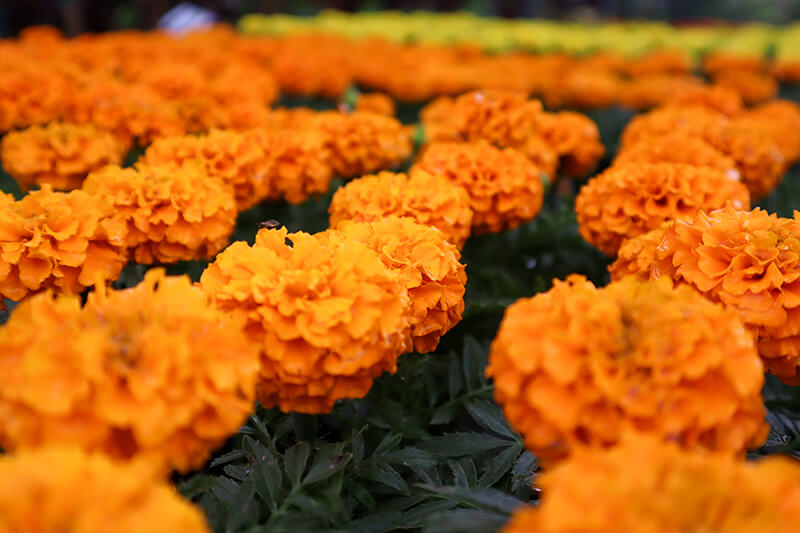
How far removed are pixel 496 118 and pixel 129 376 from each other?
2082mm

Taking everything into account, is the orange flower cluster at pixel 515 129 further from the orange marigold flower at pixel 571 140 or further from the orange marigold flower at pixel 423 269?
the orange marigold flower at pixel 423 269

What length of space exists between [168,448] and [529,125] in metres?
2.19

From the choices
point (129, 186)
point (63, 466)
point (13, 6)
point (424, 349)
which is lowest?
point (13, 6)

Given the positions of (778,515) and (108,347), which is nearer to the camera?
(778,515)

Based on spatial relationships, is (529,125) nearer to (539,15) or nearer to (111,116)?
(111,116)

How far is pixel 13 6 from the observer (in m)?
9.15

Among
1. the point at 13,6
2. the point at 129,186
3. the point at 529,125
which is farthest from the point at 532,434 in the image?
the point at 13,6

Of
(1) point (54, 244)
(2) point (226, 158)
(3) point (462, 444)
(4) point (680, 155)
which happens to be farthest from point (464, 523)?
(4) point (680, 155)

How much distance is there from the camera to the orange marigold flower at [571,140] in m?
3.05

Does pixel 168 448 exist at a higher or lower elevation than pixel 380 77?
higher

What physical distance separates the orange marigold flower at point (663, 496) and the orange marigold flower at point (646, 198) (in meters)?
1.28

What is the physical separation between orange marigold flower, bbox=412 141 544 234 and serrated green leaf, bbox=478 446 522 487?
91 cm

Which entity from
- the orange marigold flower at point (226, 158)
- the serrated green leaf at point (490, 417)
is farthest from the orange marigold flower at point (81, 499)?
the orange marigold flower at point (226, 158)

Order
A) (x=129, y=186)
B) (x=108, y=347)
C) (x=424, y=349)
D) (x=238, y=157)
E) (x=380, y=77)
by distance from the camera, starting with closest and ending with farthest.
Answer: (x=108, y=347) < (x=424, y=349) < (x=129, y=186) < (x=238, y=157) < (x=380, y=77)
